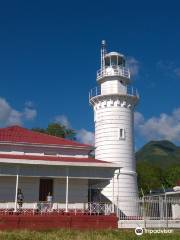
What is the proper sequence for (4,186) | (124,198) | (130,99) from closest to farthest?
(4,186) → (124,198) → (130,99)

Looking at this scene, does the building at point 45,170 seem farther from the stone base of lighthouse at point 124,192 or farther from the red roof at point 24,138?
the stone base of lighthouse at point 124,192

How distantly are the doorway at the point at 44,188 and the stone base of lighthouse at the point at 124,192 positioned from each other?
578cm

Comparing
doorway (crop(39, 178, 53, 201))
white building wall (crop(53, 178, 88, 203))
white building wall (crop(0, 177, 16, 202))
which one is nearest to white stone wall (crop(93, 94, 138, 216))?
white building wall (crop(53, 178, 88, 203))

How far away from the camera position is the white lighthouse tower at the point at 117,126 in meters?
30.3

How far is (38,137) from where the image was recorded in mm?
28891

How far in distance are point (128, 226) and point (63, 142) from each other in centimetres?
806

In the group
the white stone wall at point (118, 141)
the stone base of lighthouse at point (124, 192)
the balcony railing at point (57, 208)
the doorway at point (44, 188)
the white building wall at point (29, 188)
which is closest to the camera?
the balcony railing at point (57, 208)

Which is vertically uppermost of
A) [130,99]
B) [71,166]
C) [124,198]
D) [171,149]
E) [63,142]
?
[171,149]

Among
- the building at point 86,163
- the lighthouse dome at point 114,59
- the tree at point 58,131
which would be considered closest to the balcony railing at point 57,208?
the building at point 86,163

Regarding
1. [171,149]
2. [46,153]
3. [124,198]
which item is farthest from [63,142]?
[171,149]

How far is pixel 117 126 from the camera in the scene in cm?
3138

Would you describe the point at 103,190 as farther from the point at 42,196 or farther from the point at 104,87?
the point at 104,87

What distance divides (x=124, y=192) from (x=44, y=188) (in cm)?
750

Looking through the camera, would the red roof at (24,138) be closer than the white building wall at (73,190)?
No
